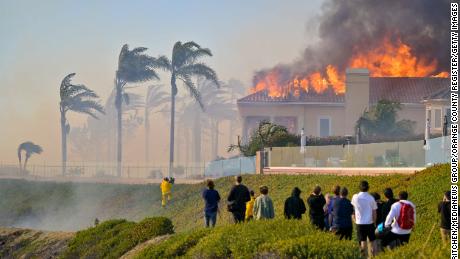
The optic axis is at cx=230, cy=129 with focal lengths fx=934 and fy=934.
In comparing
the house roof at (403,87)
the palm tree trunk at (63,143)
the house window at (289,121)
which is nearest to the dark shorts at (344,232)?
the house roof at (403,87)

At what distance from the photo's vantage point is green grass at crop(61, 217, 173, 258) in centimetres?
3147

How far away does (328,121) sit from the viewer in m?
73.1

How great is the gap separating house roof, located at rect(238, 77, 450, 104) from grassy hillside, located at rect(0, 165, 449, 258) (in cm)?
1323

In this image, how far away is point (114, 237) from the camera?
3375 centimetres

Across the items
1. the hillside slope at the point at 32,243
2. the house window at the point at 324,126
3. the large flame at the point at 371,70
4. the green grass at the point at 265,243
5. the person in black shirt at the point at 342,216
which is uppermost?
the large flame at the point at 371,70

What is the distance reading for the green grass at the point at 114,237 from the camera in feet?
103

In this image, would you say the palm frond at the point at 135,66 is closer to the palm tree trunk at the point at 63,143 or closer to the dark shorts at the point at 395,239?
the palm tree trunk at the point at 63,143

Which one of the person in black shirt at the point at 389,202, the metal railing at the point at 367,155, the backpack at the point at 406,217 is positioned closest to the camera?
the backpack at the point at 406,217

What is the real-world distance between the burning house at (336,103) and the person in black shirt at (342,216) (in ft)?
164

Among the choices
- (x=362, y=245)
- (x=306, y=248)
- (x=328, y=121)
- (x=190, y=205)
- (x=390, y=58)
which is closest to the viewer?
(x=306, y=248)

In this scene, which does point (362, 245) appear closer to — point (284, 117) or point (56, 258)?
point (56, 258)

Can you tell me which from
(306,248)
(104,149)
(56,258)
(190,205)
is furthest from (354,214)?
(104,149)

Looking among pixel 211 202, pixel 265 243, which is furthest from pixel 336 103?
pixel 265 243

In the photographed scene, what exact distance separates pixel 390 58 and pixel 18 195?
113 feet
